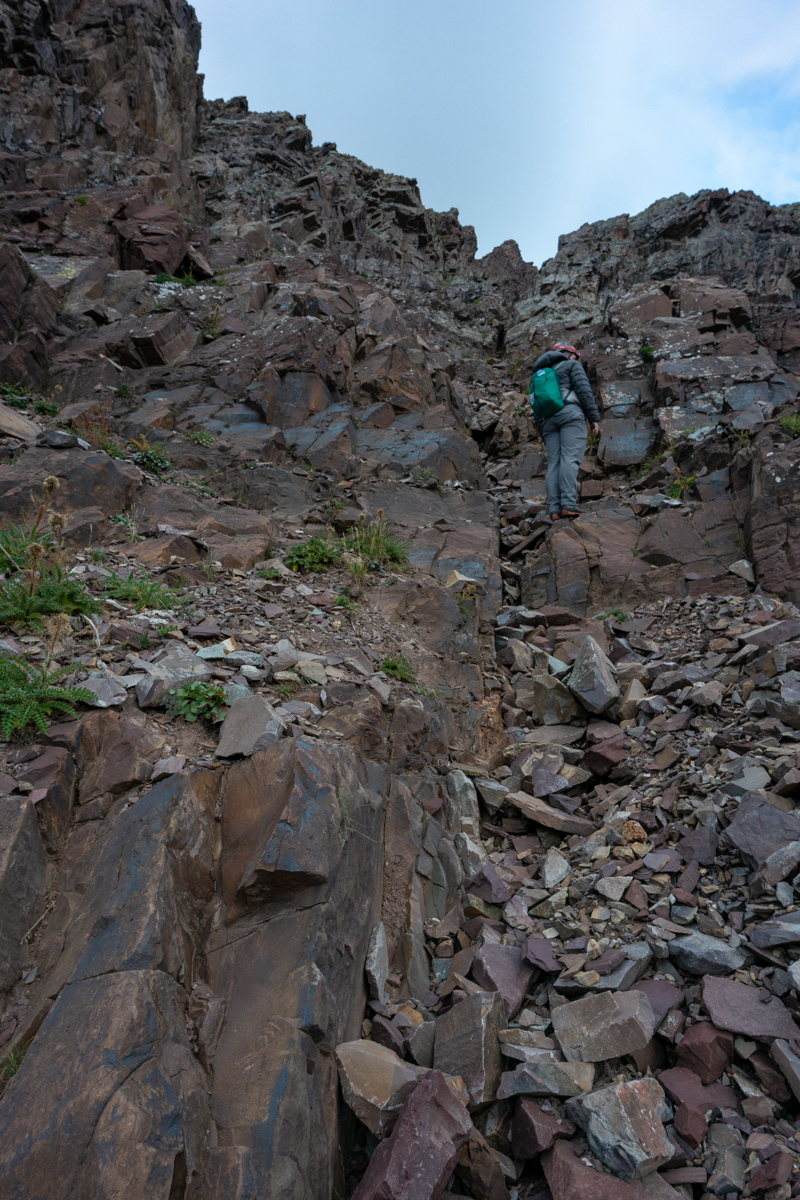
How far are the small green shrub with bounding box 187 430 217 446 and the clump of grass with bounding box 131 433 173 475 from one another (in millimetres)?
503

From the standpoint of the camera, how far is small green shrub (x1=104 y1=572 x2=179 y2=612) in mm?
4512

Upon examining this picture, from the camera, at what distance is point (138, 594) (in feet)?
14.9

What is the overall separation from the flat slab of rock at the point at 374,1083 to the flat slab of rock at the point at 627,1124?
26.1 inches

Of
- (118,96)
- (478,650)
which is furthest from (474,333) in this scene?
(478,650)

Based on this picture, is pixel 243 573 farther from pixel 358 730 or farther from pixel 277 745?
pixel 277 745

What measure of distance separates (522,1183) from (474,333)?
19431 millimetres

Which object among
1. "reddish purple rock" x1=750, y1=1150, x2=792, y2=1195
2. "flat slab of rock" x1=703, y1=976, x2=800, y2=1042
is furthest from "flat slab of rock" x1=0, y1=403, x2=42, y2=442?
"reddish purple rock" x1=750, y1=1150, x2=792, y2=1195

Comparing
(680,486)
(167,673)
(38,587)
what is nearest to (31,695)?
(167,673)

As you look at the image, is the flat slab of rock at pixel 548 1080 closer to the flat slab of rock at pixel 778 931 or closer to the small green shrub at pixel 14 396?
the flat slab of rock at pixel 778 931

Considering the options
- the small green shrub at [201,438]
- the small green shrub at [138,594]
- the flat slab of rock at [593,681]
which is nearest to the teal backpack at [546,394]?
the small green shrub at [201,438]

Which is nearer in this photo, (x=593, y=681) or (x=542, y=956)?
(x=542, y=956)

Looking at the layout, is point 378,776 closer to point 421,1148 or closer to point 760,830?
point 421,1148

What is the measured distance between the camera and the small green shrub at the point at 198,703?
3332 millimetres

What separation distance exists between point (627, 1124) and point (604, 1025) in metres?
0.39
